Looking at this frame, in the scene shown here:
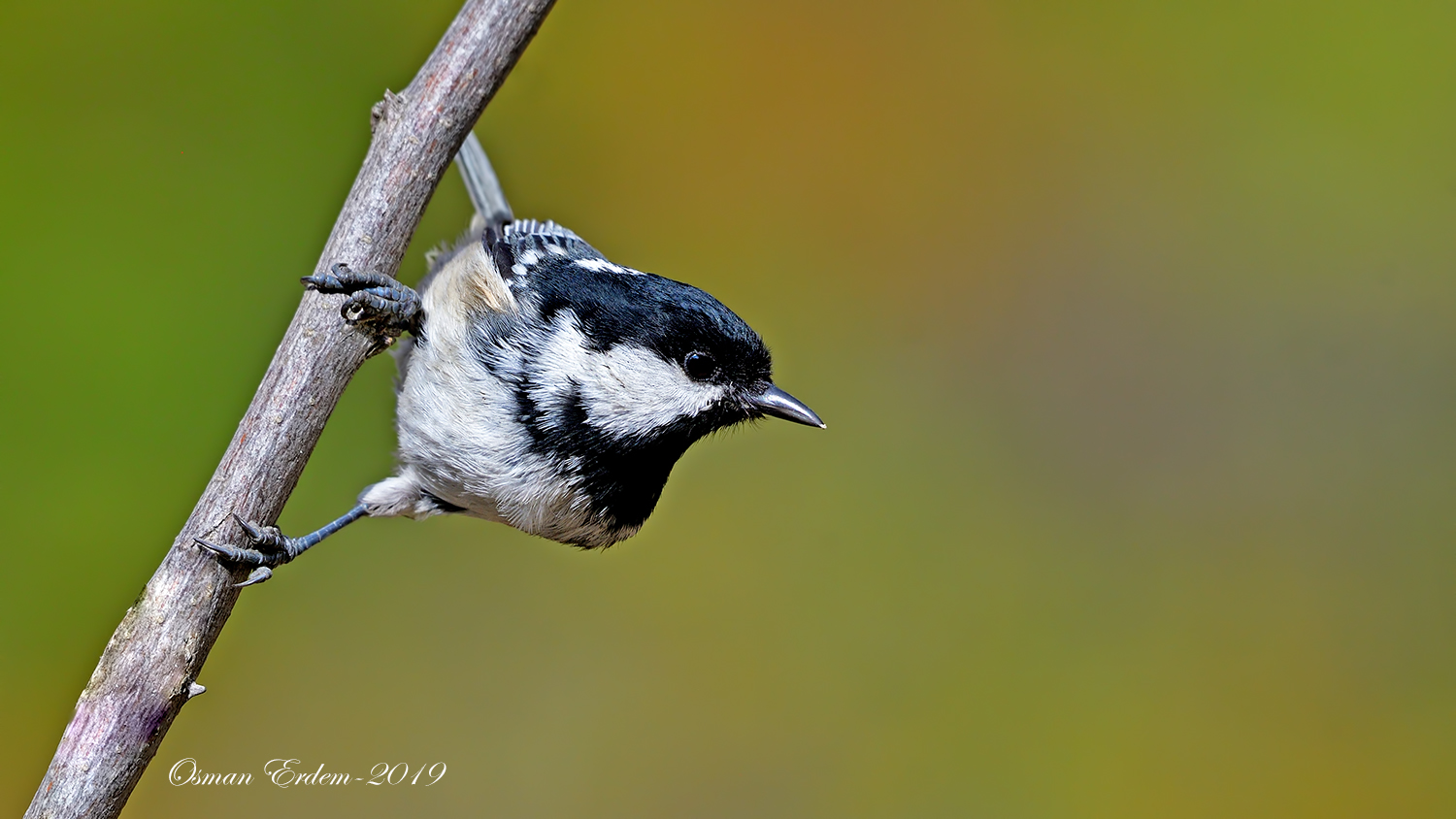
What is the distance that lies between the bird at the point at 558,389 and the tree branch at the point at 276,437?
4 cm

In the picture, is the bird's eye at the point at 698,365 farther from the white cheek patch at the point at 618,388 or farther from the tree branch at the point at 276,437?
the tree branch at the point at 276,437

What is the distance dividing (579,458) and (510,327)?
8.6 inches

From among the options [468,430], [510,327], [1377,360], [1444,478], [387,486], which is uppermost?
[1377,360]

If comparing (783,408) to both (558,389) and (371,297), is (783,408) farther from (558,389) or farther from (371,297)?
(371,297)

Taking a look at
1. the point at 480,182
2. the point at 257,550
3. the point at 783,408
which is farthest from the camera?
the point at 480,182

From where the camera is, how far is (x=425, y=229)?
213 centimetres

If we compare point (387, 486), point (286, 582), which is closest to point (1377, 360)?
point (387, 486)

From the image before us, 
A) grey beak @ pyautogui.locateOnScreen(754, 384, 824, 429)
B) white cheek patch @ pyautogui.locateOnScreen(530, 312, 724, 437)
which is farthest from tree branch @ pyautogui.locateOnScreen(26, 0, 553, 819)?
grey beak @ pyautogui.locateOnScreen(754, 384, 824, 429)

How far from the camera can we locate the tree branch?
109cm

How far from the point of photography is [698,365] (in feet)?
4.14

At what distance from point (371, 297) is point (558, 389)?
0.89ft

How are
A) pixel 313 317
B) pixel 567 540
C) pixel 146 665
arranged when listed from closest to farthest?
pixel 146 665
pixel 313 317
pixel 567 540

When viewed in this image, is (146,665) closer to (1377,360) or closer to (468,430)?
(468,430)

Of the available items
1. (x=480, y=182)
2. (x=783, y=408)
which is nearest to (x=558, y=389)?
(x=783, y=408)
